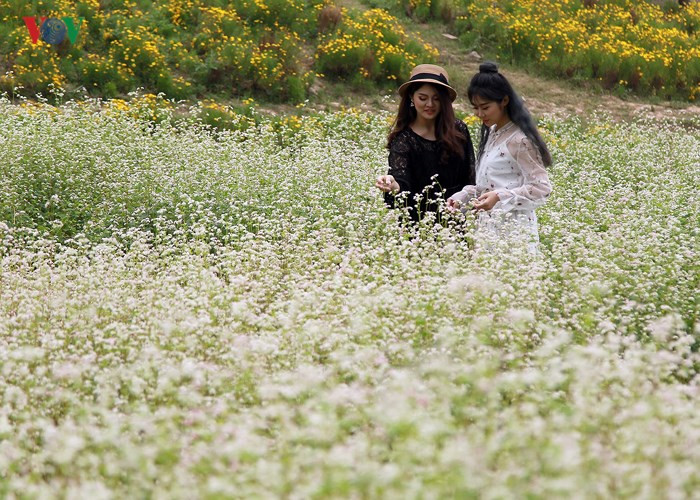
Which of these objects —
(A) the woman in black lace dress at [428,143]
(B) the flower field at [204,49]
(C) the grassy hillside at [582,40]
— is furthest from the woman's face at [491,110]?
(C) the grassy hillside at [582,40]

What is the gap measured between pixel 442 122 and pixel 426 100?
201mm

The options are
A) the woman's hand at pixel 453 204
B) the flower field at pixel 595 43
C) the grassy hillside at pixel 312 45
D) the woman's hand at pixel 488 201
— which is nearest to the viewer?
the woman's hand at pixel 488 201

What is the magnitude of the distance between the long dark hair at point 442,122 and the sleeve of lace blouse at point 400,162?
0.05 meters

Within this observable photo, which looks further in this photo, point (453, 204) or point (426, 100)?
point (426, 100)

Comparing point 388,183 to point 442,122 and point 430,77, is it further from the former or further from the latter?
point 430,77

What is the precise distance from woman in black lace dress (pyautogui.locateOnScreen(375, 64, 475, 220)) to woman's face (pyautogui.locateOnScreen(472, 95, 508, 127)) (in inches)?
12.1

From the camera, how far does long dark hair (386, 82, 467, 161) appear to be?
5.79 meters

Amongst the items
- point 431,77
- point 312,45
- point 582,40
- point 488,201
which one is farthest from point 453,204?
point 582,40

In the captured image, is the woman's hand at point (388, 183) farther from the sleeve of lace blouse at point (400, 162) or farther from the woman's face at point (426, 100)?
the woman's face at point (426, 100)

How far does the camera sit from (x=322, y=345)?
4082mm

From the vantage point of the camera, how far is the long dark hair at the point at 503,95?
536cm

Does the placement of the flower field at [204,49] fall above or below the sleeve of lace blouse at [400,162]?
A: below

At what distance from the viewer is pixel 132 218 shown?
7062 mm

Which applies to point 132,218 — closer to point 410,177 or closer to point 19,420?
point 410,177
